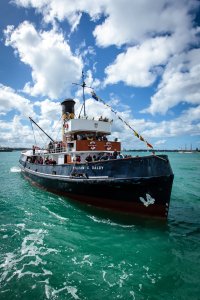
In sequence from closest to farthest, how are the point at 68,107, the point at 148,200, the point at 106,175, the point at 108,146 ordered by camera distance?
the point at 148,200, the point at 106,175, the point at 108,146, the point at 68,107

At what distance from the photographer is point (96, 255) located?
352 inches

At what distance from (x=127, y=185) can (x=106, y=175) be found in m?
1.61

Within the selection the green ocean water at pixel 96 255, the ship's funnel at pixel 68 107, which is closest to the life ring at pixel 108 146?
the green ocean water at pixel 96 255

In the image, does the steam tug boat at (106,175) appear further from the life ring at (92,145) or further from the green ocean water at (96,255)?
the green ocean water at (96,255)

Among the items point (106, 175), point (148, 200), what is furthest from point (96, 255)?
point (106, 175)

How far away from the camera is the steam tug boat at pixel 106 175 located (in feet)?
40.3

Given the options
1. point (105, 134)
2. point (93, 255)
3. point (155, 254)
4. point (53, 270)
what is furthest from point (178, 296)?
point (105, 134)

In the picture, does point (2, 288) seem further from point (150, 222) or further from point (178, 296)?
point (150, 222)

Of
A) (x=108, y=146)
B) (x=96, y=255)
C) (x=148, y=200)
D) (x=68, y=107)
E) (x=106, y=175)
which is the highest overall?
(x=68, y=107)

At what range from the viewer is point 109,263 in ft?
27.5

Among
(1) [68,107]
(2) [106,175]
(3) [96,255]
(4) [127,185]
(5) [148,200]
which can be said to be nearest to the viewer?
(3) [96,255]

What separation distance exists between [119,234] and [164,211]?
3195 millimetres

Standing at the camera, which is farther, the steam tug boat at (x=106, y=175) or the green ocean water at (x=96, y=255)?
the steam tug boat at (x=106, y=175)

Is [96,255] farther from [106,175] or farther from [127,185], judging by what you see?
[106,175]
